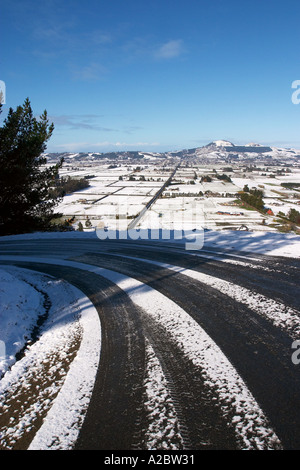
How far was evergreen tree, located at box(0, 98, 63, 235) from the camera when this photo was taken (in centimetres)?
1112

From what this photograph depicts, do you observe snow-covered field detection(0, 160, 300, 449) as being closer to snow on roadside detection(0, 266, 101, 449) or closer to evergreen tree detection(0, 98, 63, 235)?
snow on roadside detection(0, 266, 101, 449)

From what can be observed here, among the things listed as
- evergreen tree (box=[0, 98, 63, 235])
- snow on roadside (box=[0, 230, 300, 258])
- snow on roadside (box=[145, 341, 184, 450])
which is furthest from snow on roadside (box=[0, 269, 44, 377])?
evergreen tree (box=[0, 98, 63, 235])

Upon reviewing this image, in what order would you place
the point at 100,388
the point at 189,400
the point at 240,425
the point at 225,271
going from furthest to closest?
the point at 225,271 < the point at 100,388 < the point at 189,400 < the point at 240,425

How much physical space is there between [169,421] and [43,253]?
8605 millimetres

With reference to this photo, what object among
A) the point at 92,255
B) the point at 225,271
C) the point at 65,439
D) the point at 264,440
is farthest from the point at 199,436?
the point at 92,255

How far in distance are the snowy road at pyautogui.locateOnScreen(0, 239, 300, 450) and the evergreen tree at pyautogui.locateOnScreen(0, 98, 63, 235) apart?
303 inches

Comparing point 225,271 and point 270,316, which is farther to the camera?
point 225,271

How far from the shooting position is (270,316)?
11.7ft

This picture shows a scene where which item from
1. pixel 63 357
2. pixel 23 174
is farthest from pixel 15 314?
pixel 23 174

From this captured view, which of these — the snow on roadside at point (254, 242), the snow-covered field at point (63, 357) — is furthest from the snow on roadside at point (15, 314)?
the snow on roadside at point (254, 242)

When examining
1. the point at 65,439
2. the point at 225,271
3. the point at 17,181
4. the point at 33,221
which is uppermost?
the point at 17,181

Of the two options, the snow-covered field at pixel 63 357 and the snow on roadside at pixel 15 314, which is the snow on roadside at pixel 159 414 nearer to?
the snow-covered field at pixel 63 357

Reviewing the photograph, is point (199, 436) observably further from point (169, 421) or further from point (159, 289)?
point (159, 289)

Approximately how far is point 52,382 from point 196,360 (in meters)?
1.51
